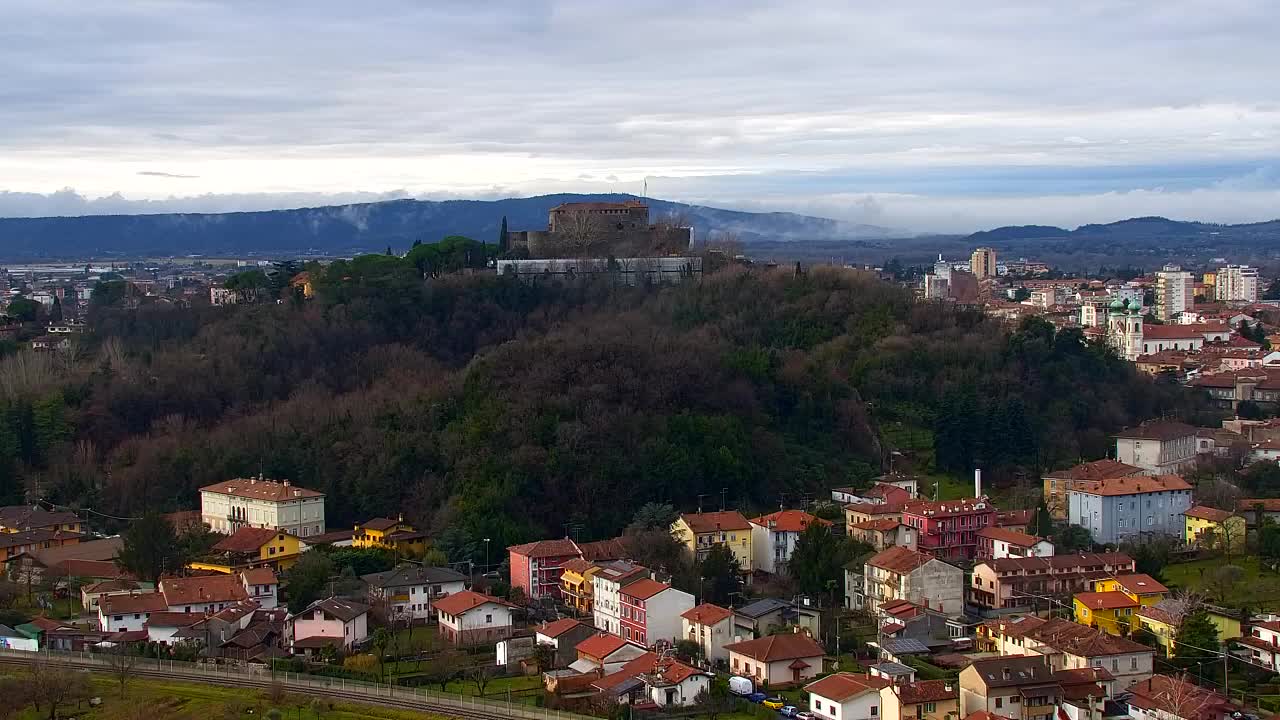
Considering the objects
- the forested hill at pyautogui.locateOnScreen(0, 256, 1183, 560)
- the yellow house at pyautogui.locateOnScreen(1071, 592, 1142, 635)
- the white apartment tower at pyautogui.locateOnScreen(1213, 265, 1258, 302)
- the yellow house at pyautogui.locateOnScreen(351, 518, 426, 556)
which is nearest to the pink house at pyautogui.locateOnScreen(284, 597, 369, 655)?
the forested hill at pyautogui.locateOnScreen(0, 256, 1183, 560)

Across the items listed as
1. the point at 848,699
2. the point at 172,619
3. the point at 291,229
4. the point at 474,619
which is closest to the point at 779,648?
the point at 848,699

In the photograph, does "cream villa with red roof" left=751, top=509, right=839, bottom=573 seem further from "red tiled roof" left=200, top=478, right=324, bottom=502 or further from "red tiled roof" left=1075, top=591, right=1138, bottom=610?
"red tiled roof" left=200, top=478, right=324, bottom=502

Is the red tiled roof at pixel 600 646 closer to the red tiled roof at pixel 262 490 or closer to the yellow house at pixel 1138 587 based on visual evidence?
the yellow house at pixel 1138 587

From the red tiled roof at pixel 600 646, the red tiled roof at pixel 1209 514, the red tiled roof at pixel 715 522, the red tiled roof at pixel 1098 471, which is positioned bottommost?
the red tiled roof at pixel 600 646

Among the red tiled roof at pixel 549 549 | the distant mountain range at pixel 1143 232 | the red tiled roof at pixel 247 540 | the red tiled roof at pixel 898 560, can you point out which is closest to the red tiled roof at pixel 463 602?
the red tiled roof at pixel 549 549

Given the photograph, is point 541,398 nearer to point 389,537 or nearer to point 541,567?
point 389,537
